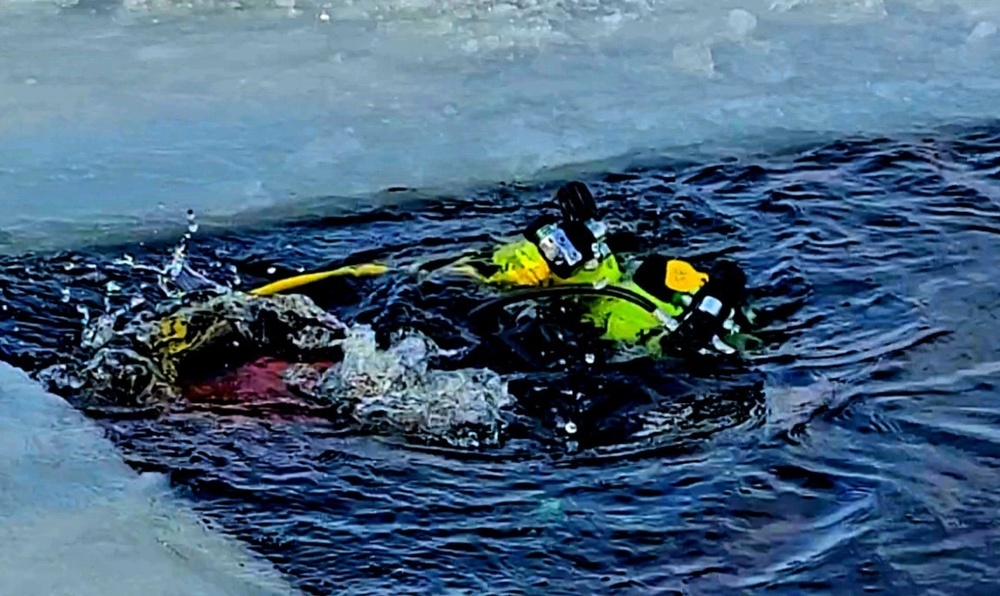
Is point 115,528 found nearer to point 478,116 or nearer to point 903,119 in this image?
point 478,116

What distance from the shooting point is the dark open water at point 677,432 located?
11.7 feet

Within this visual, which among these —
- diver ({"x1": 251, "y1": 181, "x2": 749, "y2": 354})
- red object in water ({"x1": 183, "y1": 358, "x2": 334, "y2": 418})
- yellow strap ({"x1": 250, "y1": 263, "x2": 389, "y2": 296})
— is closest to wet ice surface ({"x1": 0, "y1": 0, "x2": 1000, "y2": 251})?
yellow strap ({"x1": 250, "y1": 263, "x2": 389, "y2": 296})

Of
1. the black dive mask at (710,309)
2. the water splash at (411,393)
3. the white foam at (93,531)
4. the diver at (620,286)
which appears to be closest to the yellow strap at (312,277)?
the water splash at (411,393)

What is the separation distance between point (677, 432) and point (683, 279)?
559mm

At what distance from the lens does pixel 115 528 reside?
3.50 m

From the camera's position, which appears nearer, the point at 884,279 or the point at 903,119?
the point at 884,279

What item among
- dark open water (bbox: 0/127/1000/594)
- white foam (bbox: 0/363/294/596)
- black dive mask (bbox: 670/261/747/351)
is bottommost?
dark open water (bbox: 0/127/1000/594)

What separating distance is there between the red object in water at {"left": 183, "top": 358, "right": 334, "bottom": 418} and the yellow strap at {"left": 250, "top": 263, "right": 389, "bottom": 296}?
0.37 m

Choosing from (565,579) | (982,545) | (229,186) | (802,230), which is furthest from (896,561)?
(229,186)

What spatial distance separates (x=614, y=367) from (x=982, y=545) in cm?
124

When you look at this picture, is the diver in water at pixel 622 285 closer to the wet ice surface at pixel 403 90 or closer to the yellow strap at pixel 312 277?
the yellow strap at pixel 312 277

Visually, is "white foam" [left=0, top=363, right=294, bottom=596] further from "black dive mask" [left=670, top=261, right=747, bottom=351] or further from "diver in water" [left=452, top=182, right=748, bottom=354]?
"black dive mask" [left=670, top=261, right=747, bottom=351]

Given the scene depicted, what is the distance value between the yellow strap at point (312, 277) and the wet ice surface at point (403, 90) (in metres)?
0.55

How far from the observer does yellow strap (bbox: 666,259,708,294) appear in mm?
4594
